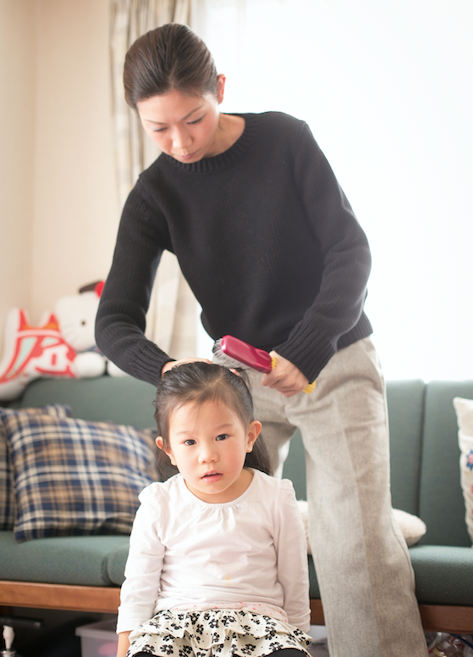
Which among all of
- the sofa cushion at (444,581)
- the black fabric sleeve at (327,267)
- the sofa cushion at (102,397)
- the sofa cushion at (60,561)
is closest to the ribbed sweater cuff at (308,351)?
the black fabric sleeve at (327,267)

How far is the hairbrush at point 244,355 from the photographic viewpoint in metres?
0.98

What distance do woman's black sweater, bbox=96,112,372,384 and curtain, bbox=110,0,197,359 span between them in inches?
47.3

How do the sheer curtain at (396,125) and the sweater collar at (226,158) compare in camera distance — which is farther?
the sheer curtain at (396,125)

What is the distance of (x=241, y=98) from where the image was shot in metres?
2.65

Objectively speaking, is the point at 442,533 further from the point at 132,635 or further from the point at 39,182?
the point at 39,182

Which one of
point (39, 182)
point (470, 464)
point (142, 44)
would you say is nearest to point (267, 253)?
point (142, 44)

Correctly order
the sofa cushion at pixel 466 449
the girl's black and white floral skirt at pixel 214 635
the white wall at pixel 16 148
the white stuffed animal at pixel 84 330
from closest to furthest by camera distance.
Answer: the girl's black and white floral skirt at pixel 214 635 < the sofa cushion at pixel 466 449 < the white stuffed animal at pixel 84 330 < the white wall at pixel 16 148

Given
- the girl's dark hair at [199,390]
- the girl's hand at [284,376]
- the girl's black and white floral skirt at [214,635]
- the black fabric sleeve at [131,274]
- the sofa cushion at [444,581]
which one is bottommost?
the sofa cushion at [444,581]

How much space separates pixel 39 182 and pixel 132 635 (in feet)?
7.75

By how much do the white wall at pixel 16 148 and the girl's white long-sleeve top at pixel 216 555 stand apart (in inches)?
71.2

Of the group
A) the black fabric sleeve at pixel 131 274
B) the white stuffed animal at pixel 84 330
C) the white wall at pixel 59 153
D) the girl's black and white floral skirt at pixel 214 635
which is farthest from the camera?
the white wall at pixel 59 153

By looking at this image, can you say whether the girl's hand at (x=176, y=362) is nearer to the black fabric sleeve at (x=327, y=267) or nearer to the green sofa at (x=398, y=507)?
the black fabric sleeve at (x=327, y=267)

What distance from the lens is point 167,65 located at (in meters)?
1.11

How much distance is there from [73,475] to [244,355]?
1.19m
